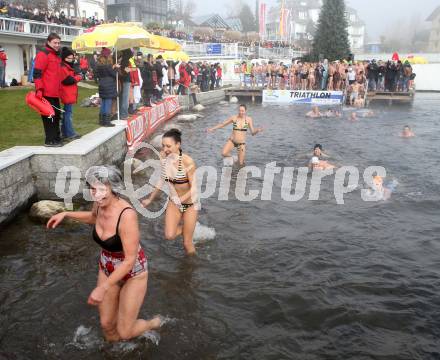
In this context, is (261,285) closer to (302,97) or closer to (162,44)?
(162,44)

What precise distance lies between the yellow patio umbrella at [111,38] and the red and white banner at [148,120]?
7.51 ft

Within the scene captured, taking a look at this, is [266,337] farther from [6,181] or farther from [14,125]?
[14,125]

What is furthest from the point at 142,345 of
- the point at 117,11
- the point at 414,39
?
the point at 414,39

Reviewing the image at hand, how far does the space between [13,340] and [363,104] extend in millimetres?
26271

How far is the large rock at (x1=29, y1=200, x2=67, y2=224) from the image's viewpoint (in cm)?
801

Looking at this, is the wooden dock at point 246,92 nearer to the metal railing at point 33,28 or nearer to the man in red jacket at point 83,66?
the man in red jacket at point 83,66

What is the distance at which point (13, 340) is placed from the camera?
505cm

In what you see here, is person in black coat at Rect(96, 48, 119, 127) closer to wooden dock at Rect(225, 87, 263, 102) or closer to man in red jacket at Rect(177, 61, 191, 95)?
man in red jacket at Rect(177, 61, 191, 95)

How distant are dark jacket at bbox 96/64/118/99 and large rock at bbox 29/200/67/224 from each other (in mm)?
5071

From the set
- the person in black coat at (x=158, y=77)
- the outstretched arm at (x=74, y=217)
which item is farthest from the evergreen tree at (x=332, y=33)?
the outstretched arm at (x=74, y=217)

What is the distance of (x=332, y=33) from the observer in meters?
45.3

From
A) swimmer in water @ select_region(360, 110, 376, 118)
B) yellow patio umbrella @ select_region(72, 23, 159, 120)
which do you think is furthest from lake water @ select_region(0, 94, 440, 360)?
swimmer in water @ select_region(360, 110, 376, 118)

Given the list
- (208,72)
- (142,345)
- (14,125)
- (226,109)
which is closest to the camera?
(142,345)

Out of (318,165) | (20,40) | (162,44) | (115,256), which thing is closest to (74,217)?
(115,256)
